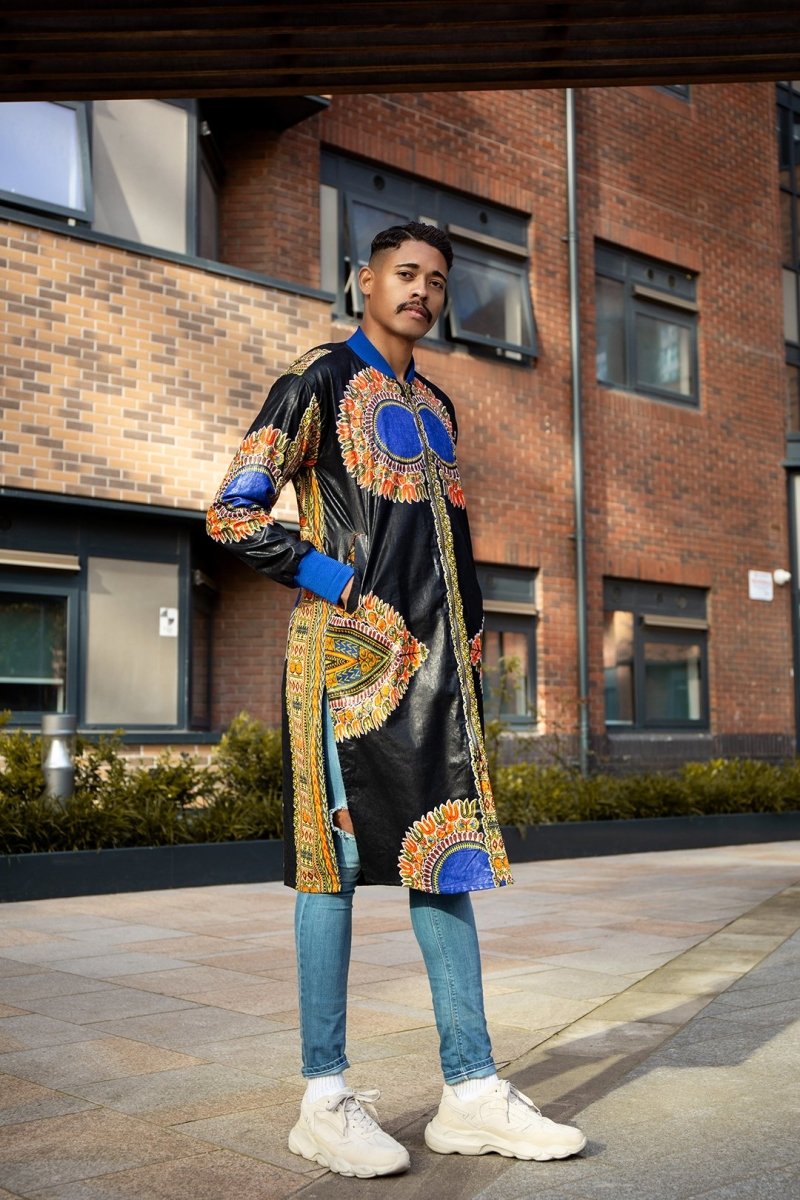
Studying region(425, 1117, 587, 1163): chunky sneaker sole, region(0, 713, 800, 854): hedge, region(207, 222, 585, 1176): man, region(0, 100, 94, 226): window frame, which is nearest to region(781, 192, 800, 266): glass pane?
region(0, 713, 800, 854): hedge

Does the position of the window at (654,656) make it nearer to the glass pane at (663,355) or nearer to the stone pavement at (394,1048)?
the glass pane at (663,355)

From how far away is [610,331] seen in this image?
15.0 m

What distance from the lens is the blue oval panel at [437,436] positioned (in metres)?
3.14

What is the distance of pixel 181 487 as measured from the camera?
1026 cm

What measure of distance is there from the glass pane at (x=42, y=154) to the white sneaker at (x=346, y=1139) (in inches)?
321

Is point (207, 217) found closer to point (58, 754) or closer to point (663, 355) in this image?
point (58, 754)

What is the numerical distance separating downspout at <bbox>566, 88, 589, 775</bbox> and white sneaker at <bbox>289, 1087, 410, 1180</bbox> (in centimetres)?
1070

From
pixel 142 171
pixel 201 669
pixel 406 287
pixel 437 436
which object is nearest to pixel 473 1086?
pixel 437 436

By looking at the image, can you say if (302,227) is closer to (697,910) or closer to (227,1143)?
(697,910)

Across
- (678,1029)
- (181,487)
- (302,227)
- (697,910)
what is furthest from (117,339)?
(678,1029)

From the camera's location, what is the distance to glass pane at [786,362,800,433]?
18.0 meters

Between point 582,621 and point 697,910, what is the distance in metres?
7.02

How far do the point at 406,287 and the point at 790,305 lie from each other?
52.4 feet

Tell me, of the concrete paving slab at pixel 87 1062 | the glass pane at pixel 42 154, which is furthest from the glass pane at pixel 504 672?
the concrete paving slab at pixel 87 1062
